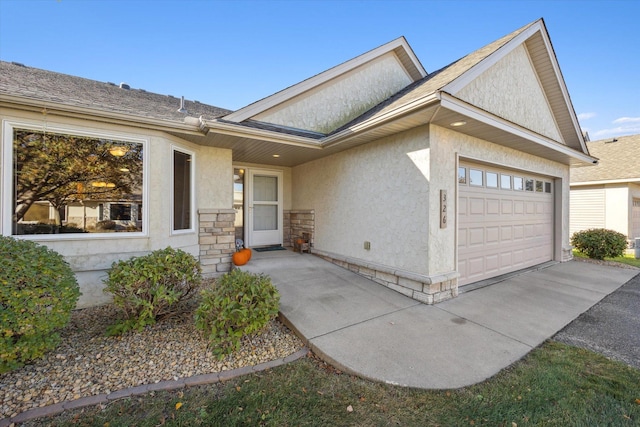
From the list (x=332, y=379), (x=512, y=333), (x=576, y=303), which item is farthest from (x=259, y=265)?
(x=576, y=303)

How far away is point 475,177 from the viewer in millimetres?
5898

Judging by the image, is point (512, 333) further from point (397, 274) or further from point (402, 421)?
point (402, 421)

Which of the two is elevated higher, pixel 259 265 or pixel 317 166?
pixel 317 166

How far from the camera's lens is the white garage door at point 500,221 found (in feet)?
18.6

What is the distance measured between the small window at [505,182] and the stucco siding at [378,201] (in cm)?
312

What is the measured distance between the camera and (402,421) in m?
2.26

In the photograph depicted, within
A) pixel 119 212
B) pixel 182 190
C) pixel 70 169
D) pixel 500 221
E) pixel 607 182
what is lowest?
pixel 500 221

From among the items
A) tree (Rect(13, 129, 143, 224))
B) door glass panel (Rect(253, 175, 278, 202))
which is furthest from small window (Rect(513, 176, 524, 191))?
tree (Rect(13, 129, 143, 224))

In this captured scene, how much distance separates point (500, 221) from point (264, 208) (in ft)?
21.1

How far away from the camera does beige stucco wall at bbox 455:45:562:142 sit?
17.5 ft

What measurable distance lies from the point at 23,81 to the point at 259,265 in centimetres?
577

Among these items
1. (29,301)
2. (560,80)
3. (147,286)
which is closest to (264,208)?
(147,286)

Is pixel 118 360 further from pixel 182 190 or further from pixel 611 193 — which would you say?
pixel 611 193

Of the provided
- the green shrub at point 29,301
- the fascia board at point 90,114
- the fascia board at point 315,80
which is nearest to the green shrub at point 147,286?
the green shrub at point 29,301
